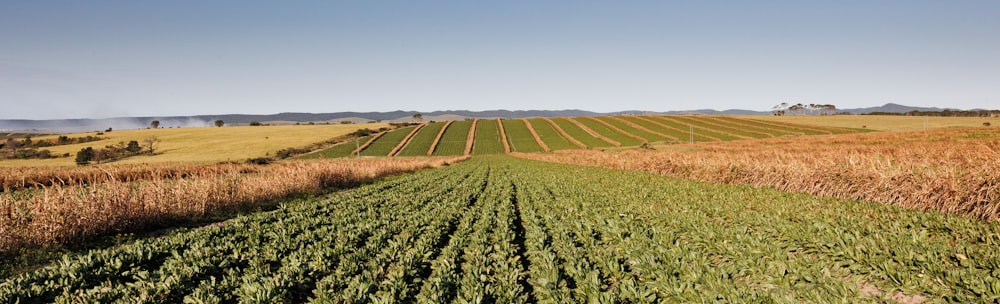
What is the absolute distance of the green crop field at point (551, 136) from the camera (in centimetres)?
8489

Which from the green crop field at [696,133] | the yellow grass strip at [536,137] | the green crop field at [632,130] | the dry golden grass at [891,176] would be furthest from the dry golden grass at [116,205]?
the green crop field at [632,130]

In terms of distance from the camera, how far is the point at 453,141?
9862 cm

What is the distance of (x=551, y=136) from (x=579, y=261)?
9311 centimetres

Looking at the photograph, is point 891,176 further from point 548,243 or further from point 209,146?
point 209,146

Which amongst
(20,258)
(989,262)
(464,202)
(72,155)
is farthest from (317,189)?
(72,155)

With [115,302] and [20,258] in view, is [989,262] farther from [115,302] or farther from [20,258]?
[20,258]

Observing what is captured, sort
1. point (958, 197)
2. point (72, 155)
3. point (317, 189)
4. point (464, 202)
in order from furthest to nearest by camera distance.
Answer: point (72, 155) → point (317, 189) → point (464, 202) → point (958, 197)

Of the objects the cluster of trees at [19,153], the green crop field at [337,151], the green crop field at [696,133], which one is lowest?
the green crop field at [337,151]

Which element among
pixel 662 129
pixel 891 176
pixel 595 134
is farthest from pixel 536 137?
pixel 891 176

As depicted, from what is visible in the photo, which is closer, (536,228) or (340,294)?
(340,294)

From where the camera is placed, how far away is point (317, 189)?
23641 millimetres

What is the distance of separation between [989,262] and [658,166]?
23.1 m

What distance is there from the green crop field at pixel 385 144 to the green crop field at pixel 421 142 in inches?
120

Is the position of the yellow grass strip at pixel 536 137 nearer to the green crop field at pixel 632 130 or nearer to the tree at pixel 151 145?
the green crop field at pixel 632 130
